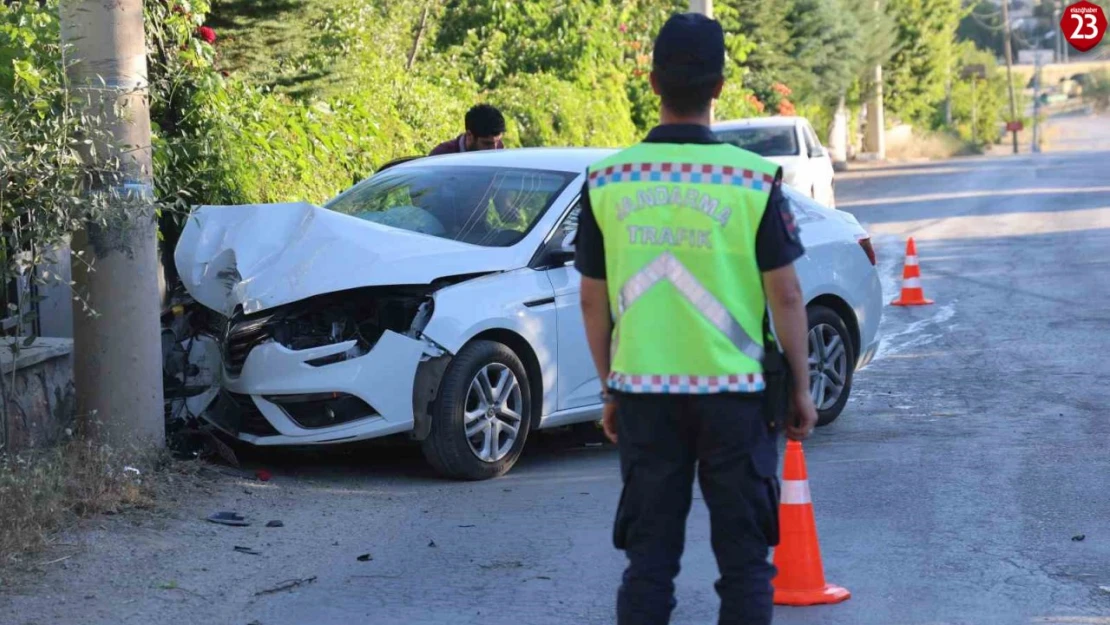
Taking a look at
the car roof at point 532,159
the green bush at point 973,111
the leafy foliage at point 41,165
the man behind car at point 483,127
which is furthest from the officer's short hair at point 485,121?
the green bush at point 973,111

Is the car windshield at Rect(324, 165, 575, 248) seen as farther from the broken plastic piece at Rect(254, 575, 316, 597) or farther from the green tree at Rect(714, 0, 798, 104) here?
the green tree at Rect(714, 0, 798, 104)

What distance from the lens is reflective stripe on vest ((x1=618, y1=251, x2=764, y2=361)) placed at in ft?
12.4

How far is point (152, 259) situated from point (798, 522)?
3462mm

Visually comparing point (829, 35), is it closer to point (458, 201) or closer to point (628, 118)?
point (628, 118)

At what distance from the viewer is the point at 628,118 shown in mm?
25281

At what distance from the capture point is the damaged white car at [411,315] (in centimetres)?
714

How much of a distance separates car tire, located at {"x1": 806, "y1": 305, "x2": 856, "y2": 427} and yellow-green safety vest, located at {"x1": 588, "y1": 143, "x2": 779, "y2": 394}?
4.65 meters

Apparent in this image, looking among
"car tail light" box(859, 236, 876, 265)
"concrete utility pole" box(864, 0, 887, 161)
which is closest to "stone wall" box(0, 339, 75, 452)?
"car tail light" box(859, 236, 876, 265)

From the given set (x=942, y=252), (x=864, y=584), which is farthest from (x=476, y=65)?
(x=864, y=584)

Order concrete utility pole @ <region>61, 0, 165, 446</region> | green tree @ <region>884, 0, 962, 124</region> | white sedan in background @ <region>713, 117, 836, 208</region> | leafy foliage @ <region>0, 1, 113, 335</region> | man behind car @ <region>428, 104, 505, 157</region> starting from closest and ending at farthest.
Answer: leafy foliage @ <region>0, 1, 113, 335</region>
concrete utility pole @ <region>61, 0, 165, 446</region>
man behind car @ <region>428, 104, 505, 157</region>
white sedan in background @ <region>713, 117, 836, 208</region>
green tree @ <region>884, 0, 962, 124</region>

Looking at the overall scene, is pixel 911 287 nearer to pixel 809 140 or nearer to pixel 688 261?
pixel 809 140

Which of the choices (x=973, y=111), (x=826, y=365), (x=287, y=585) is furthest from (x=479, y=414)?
(x=973, y=111)

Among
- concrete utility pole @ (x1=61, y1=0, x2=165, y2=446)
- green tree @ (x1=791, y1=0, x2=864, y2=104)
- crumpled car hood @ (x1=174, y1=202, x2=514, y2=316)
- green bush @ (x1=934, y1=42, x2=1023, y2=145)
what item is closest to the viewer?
concrete utility pole @ (x1=61, y1=0, x2=165, y2=446)

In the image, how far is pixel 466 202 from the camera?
8062 millimetres
